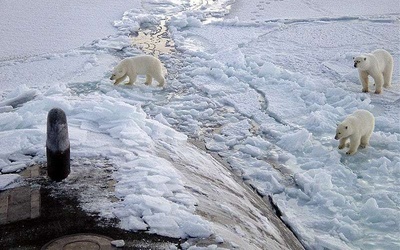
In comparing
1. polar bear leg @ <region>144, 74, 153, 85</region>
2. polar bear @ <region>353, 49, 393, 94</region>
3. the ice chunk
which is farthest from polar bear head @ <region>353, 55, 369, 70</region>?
the ice chunk

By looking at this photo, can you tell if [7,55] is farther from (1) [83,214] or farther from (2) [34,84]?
Answer: (1) [83,214]

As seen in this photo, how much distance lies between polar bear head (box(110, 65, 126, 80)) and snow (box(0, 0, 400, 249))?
210 millimetres

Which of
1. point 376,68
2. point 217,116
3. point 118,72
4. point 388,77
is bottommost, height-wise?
→ point 217,116

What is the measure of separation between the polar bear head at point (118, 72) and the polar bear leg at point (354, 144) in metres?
3.67

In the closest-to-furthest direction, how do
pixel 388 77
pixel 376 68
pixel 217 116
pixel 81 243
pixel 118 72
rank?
pixel 81 243 → pixel 217 116 → pixel 118 72 → pixel 376 68 → pixel 388 77

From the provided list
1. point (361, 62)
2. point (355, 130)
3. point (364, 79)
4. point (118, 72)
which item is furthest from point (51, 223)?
point (364, 79)

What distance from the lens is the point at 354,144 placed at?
21.9ft

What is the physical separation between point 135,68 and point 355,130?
359 cm

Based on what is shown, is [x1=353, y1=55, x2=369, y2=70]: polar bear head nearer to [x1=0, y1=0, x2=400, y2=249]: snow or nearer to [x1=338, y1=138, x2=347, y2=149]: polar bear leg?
[x1=0, y1=0, x2=400, y2=249]: snow

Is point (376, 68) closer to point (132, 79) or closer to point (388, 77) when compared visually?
point (388, 77)

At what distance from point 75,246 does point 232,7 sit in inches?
481

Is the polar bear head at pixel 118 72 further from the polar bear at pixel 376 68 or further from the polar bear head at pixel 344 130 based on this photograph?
the polar bear at pixel 376 68

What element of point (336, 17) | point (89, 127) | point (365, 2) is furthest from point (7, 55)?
point (365, 2)

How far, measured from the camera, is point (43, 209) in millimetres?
4117
